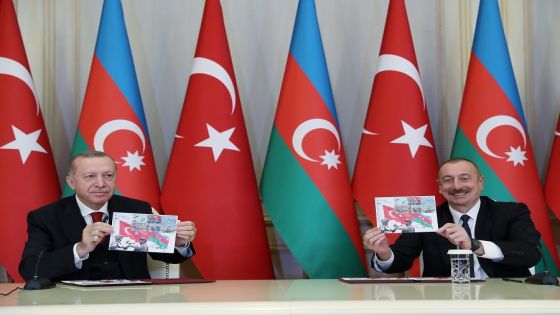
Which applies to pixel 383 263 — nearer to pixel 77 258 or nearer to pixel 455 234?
pixel 455 234

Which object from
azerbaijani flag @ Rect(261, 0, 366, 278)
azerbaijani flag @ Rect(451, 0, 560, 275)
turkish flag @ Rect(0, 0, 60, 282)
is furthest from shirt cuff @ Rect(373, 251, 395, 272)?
turkish flag @ Rect(0, 0, 60, 282)

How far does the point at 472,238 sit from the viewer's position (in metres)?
3.60

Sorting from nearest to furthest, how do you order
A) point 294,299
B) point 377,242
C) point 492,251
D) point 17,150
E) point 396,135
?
point 294,299 < point 492,251 < point 377,242 < point 17,150 < point 396,135

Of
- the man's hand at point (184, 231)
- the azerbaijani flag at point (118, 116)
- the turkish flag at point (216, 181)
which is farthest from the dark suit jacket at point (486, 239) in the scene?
the azerbaijani flag at point (118, 116)

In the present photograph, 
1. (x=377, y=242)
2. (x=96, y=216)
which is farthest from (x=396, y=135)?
(x=96, y=216)

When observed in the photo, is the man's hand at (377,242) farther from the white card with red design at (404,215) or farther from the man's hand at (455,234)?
the man's hand at (455,234)

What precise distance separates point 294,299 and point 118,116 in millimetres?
2653

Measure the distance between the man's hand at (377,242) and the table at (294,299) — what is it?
0.61 meters

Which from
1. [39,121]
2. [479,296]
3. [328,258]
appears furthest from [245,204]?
[479,296]

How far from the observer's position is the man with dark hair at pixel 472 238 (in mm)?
3512

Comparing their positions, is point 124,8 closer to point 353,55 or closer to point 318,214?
point 353,55

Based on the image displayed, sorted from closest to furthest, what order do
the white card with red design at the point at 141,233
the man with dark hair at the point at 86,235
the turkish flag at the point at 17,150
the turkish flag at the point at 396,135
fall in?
the white card with red design at the point at 141,233, the man with dark hair at the point at 86,235, the turkish flag at the point at 17,150, the turkish flag at the point at 396,135

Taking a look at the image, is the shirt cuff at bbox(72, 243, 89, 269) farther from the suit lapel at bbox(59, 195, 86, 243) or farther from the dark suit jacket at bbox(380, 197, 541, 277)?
the dark suit jacket at bbox(380, 197, 541, 277)

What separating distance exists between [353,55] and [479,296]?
3.15 m
